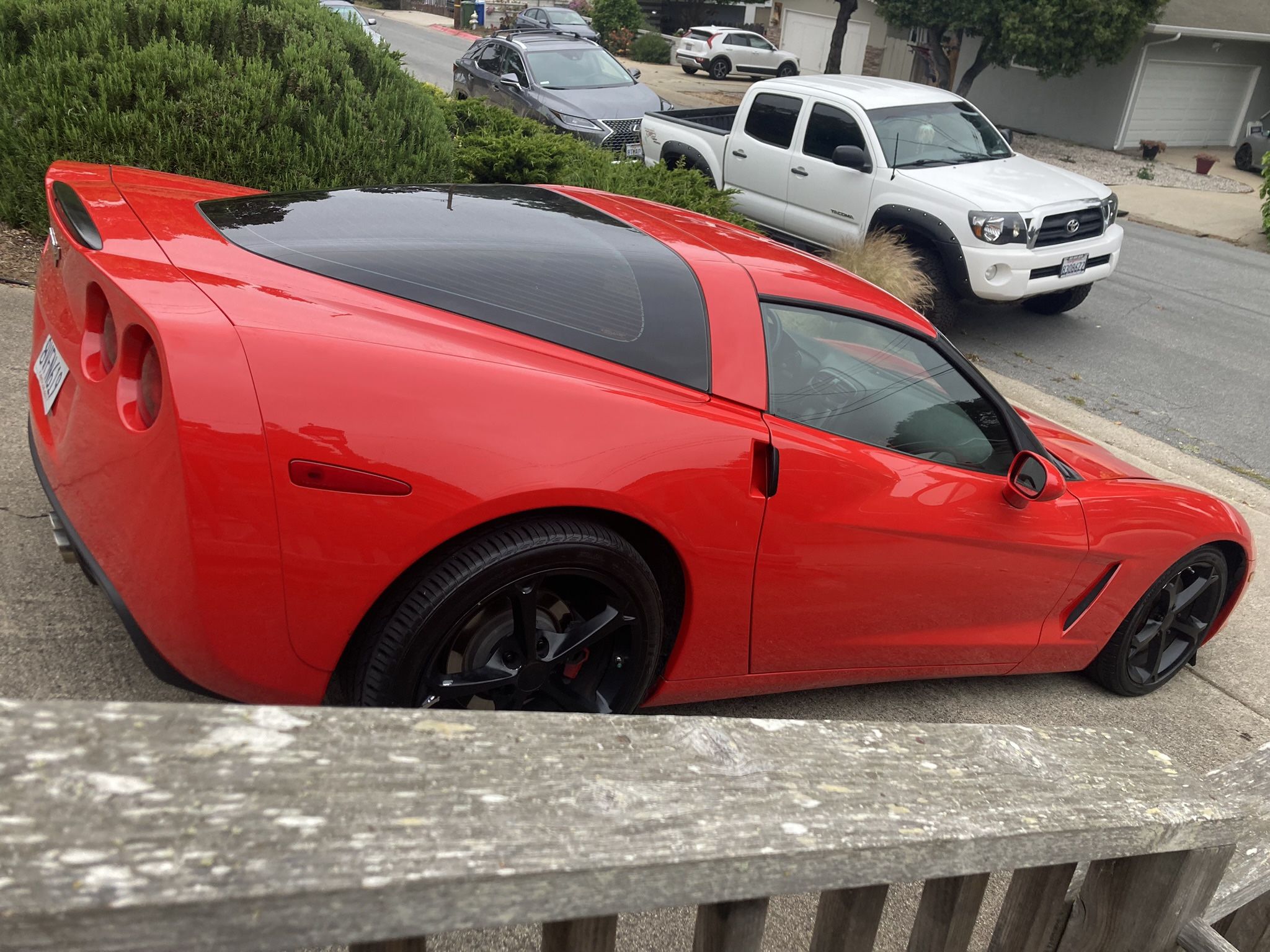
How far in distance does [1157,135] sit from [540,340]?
28.5 metres

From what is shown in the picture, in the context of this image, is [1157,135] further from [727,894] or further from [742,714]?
[727,894]

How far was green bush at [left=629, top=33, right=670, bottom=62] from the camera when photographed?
3928cm

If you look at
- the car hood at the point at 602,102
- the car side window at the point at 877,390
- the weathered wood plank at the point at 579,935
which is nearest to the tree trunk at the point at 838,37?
the car hood at the point at 602,102

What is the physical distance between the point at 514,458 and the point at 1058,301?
9669 millimetres

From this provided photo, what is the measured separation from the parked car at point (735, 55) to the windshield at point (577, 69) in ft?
65.3

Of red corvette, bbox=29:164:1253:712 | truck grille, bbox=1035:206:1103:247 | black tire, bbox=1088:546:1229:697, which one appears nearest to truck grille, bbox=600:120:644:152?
truck grille, bbox=1035:206:1103:247

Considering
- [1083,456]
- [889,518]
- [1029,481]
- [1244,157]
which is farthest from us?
[1244,157]

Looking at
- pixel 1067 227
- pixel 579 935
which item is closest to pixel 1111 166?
pixel 1067 227

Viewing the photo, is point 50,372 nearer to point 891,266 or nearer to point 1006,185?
point 891,266

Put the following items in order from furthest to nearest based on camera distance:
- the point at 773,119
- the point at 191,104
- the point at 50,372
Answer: the point at 773,119, the point at 191,104, the point at 50,372

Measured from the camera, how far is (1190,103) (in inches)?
1060

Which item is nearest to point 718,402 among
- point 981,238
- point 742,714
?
point 742,714

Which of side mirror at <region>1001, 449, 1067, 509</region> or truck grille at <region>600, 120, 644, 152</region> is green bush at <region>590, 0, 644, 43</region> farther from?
side mirror at <region>1001, 449, 1067, 509</region>

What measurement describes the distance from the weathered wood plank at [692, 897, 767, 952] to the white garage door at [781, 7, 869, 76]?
35.5m
